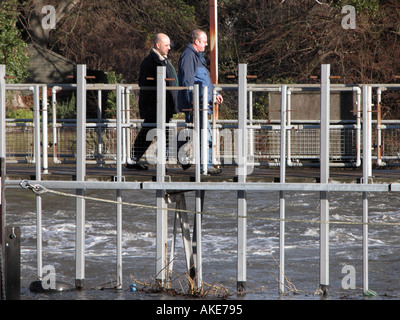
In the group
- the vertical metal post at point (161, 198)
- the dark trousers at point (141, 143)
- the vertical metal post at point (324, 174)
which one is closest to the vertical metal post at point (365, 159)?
the vertical metal post at point (324, 174)

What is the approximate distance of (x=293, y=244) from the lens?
43.0 feet

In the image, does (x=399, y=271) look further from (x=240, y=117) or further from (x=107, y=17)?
(x=107, y=17)

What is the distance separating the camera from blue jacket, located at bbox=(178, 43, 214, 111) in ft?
29.1

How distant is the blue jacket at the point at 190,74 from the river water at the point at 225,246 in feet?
6.44

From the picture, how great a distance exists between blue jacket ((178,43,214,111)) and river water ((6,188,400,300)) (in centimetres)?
196

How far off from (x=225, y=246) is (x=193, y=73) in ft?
14.9

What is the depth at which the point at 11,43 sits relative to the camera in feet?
90.7

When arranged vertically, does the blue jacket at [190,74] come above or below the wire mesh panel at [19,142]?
above

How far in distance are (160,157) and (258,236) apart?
6.16m

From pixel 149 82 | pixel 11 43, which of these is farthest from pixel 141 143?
pixel 11 43

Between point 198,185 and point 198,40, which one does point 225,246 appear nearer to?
point 198,40

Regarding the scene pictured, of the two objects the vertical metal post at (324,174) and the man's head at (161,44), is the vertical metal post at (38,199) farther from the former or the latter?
the vertical metal post at (324,174)

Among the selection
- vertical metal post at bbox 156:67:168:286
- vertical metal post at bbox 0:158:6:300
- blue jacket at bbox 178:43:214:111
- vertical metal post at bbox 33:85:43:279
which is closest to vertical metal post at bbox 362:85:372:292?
blue jacket at bbox 178:43:214:111

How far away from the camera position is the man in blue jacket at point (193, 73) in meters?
8.90
